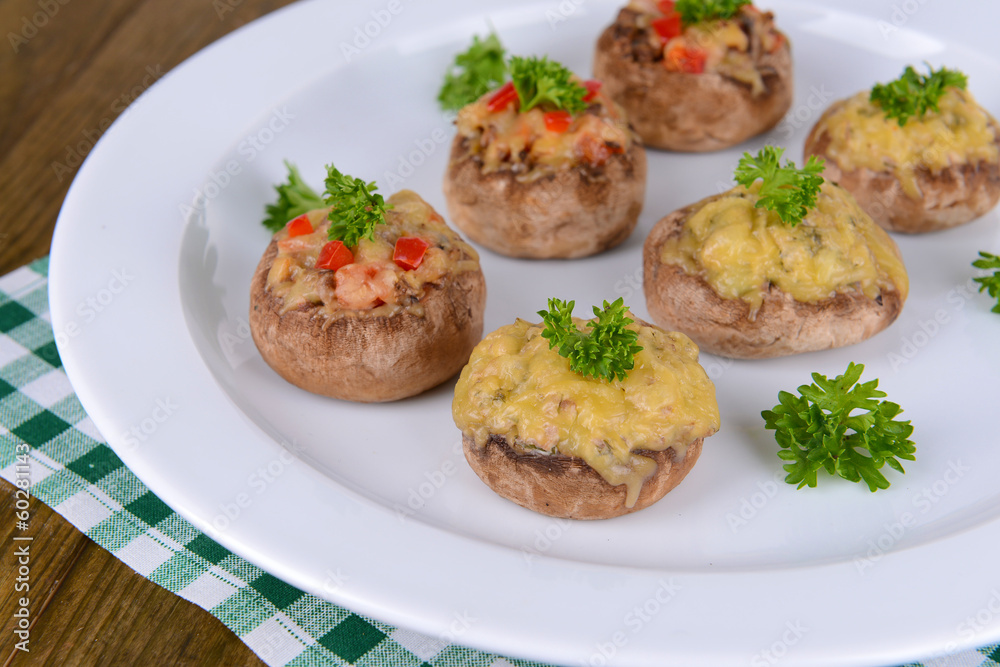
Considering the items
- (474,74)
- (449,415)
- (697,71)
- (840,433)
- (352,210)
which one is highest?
(352,210)

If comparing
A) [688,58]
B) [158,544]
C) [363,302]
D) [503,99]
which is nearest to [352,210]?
[363,302]

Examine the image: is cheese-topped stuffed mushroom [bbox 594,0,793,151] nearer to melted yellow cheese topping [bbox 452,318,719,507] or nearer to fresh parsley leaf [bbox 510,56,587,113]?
fresh parsley leaf [bbox 510,56,587,113]

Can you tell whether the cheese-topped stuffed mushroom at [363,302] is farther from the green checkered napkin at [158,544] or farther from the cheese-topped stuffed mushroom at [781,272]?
the cheese-topped stuffed mushroom at [781,272]

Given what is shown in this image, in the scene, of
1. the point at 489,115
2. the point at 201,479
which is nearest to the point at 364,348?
the point at 201,479

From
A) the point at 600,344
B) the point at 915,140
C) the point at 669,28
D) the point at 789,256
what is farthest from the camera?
the point at 669,28

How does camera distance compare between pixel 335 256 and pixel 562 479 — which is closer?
pixel 562 479

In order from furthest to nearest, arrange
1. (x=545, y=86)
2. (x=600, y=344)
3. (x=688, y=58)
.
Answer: (x=688, y=58), (x=545, y=86), (x=600, y=344)

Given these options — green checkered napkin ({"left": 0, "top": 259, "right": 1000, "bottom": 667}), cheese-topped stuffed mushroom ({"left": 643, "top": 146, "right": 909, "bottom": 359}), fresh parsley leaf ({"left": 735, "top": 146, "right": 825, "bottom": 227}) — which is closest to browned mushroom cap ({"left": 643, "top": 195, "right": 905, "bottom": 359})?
cheese-topped stuffed mushroom ({"left": 643, "top": 146, "right": 909, "bottom": 359})

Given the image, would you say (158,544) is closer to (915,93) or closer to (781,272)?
(781,272)

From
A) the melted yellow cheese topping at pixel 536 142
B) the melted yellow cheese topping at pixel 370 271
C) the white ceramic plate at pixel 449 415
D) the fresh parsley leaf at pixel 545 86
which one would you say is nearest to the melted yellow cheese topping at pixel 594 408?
the white ceramic plate at pixel 449 415
